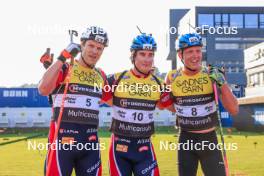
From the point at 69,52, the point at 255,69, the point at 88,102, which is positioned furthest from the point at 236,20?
the point at 69,52

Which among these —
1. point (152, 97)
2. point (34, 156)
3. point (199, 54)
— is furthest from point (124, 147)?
point (34, 156)

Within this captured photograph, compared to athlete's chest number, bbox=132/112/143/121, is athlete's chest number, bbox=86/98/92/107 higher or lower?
higher

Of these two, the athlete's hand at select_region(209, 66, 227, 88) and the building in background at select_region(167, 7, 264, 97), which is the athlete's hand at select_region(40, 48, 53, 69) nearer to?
the athlete's hand at select_region(209, 66, 227, 88)

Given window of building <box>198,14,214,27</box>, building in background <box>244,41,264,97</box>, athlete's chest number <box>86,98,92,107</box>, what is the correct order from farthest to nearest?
window of building <box>198,14,214,27</box>, building in background <box>244,41,264,97</box>, athlete's chest number <box>86,98,92,107</box>

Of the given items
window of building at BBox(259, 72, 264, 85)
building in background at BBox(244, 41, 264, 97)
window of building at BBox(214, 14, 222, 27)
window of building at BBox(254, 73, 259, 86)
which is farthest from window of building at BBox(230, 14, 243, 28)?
window of building at BBox(259, 72, 264, 85)

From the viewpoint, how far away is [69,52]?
658 cm

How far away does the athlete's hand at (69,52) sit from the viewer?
21.6 feet

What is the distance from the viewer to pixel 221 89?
23.8 feet

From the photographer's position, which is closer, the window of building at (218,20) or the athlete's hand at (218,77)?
the athlete's hand at (218,77)

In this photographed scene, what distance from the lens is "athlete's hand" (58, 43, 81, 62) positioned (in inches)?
259

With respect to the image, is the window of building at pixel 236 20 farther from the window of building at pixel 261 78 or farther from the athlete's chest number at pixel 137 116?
the athlete's chest number at pixel 137 116

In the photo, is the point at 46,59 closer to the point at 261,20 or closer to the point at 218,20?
the point at 218,20

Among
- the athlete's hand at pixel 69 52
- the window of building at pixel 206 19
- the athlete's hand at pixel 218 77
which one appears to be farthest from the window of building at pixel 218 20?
the athlete's hand at pixel 69 52

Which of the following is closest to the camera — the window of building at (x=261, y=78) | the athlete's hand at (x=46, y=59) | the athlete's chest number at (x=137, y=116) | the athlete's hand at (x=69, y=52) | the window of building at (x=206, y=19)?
the athlete's hand at (x=69, y=52)
